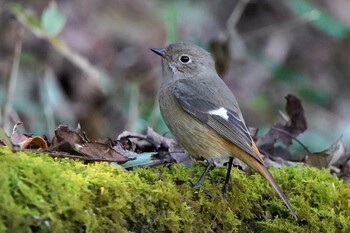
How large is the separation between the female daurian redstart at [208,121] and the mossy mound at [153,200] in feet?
0.44

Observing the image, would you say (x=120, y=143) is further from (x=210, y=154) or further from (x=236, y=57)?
(x=236, y=57)

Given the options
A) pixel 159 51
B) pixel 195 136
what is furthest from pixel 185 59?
pixel 195 136

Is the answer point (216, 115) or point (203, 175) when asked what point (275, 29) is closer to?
point (216, 115)

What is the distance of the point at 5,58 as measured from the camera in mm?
9031

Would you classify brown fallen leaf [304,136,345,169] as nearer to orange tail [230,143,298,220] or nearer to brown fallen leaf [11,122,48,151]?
orange tail [230,143,298,220]

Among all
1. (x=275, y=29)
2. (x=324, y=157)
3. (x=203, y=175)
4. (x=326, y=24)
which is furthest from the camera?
(x=275, y=29)

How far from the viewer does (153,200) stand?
10.4 ft

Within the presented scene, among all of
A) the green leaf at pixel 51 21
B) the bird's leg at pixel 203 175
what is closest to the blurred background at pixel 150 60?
the green leaf at pixel 51 21

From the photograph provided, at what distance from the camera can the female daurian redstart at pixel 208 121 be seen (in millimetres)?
3979

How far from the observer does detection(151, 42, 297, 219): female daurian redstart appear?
398 cm

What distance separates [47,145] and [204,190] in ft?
2.94

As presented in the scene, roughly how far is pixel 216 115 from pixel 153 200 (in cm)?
113

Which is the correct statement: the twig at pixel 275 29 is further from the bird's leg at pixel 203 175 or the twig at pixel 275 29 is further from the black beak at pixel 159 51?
the bird's leg at pixel 203 175

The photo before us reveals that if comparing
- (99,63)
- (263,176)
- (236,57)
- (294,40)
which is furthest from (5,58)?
(263,176)
